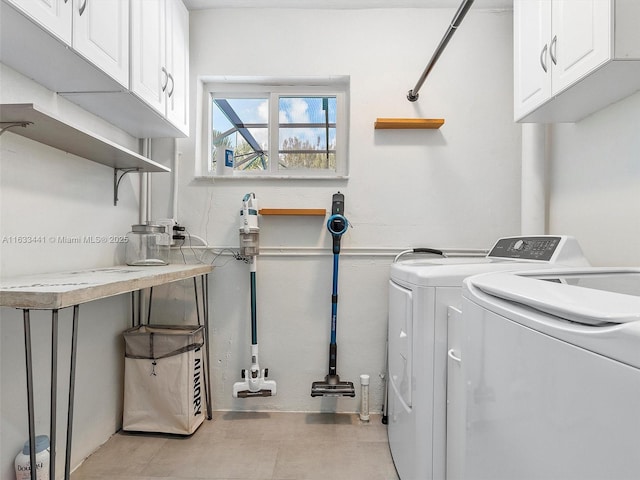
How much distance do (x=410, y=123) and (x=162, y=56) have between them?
147 cm

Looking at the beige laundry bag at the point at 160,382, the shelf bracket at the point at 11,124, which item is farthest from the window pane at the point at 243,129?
the shelf bracket at the point at 11,124

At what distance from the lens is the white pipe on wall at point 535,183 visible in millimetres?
2152

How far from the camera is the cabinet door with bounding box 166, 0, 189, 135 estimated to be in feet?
6.64

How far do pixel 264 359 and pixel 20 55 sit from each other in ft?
6.33

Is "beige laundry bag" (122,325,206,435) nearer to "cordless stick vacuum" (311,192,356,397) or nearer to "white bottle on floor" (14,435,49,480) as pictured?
"white bottle on floor" (14,435,49,480)

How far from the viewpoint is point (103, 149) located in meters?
1.63

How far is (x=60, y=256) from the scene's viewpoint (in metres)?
1.64

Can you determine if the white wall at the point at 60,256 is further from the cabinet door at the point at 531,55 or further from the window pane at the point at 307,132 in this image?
the cabinet door at the point at 531,55

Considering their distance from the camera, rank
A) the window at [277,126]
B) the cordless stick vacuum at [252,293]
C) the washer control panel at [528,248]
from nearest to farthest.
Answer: the washer control panel at [528,248] → the cordless stick vacuum at [252,293] → the window at [277,126]

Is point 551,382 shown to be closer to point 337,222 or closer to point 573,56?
point 573,56

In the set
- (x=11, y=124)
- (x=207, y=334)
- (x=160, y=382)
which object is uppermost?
(x=11, y=124)

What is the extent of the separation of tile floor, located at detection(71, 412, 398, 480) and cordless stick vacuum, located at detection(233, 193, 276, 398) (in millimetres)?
193

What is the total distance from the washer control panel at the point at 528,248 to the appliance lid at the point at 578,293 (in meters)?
0.77

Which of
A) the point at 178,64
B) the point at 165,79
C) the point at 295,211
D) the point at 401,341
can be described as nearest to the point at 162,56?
the point at 165,79
